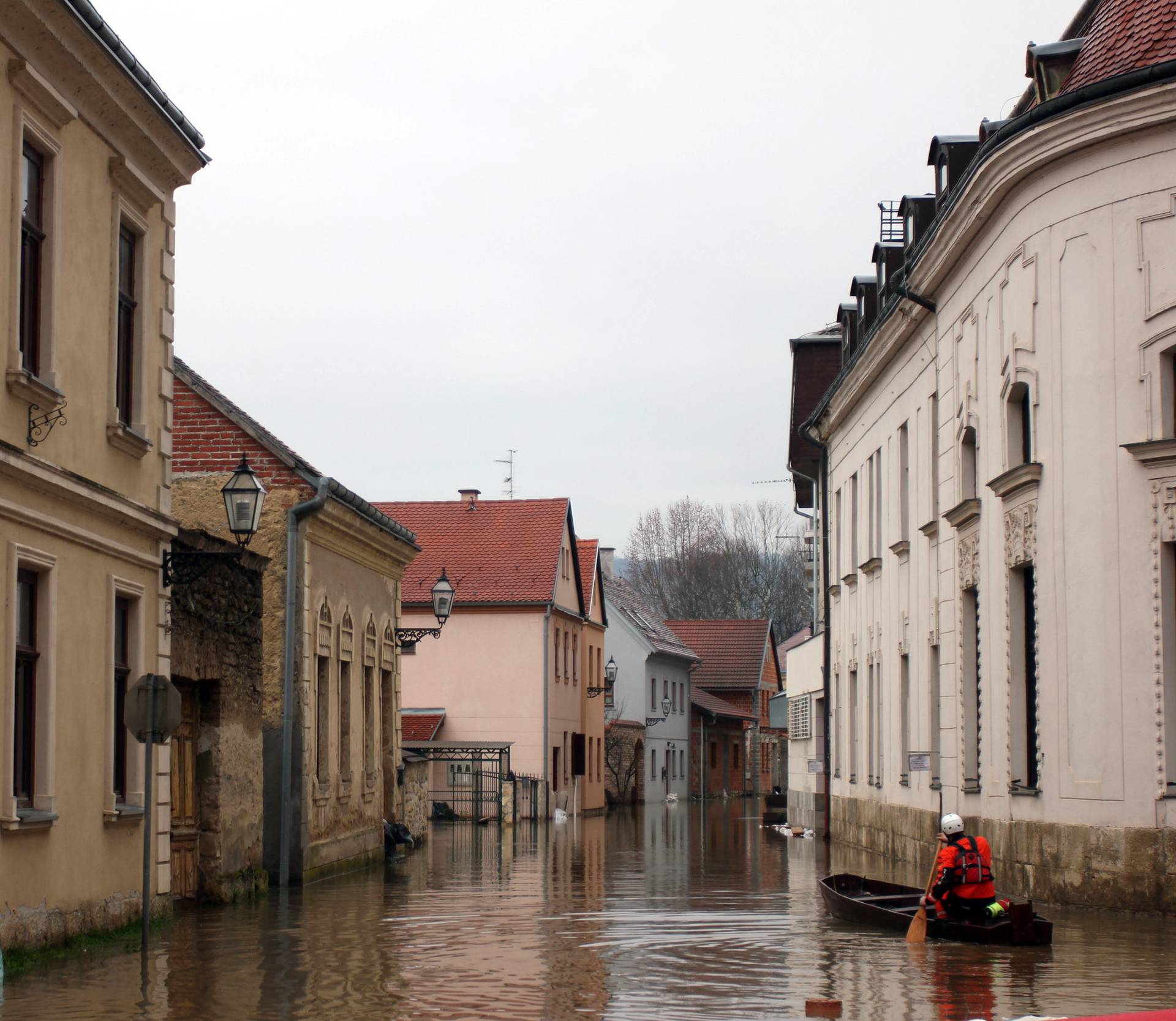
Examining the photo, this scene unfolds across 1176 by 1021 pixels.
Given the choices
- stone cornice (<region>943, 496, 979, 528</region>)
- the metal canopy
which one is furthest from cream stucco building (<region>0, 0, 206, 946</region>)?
the metal canopy

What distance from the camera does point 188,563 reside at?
17.4 meters

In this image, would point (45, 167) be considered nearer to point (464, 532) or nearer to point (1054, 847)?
point (1054, 847)

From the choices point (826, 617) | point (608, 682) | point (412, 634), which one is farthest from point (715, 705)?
point (412, 634)

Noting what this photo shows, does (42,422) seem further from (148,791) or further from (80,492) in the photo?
(148,791)

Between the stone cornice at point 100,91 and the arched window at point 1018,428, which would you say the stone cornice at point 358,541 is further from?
the arched window at point 1018,428

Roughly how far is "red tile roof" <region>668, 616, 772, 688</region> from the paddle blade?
67.4m

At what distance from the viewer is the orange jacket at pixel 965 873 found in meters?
15.5

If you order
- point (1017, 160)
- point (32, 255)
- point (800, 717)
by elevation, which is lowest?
point (800, 717)

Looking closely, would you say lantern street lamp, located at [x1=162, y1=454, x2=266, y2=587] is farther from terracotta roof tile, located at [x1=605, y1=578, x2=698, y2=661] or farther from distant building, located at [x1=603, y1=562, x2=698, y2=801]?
terracotta roof tile, located at [x1=605, y1=578, x2=698, y2=661]

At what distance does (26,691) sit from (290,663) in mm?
9477

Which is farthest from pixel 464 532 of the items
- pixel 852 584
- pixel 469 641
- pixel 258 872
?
pixel 258 872

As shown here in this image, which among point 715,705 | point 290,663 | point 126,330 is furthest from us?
point 715,705

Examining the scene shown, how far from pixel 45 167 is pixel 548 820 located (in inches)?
1478

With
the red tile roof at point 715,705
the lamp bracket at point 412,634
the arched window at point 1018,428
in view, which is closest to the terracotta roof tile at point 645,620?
the red tile roof at point 715,705
